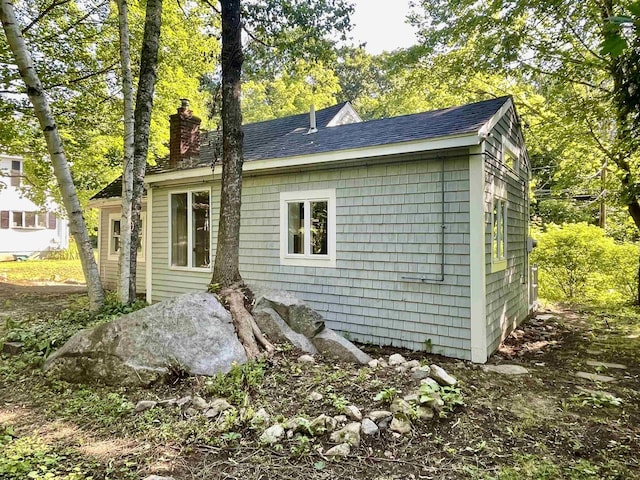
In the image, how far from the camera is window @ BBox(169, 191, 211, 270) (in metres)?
8.10

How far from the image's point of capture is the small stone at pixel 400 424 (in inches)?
124

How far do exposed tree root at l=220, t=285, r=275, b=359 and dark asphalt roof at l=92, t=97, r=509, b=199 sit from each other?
2389 millimetres

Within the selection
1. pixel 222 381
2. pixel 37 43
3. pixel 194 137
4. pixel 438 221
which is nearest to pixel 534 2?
pixel 438 221

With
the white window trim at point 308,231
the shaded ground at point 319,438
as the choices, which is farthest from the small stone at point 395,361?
the white window trim at point 308,231

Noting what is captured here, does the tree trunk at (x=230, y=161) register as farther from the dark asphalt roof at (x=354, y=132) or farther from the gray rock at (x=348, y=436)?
the gray rock at (x=348, y=436)

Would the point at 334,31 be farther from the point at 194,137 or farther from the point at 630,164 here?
the point at 630,164

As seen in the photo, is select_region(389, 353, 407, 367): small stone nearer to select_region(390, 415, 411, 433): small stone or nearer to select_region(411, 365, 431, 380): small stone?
select_region(411, 365, 431, 380): small stone

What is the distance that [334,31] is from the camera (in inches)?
244

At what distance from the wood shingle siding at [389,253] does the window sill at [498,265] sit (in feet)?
2.24

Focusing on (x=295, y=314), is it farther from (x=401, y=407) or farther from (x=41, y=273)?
(x=41, y=273)

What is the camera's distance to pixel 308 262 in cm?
671

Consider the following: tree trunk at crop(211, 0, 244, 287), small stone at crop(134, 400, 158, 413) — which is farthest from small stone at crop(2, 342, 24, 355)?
small stone at crop(134, 400, 158, 413)

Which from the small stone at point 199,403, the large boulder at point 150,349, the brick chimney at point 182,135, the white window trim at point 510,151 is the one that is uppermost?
the brick chimney at point 182,135

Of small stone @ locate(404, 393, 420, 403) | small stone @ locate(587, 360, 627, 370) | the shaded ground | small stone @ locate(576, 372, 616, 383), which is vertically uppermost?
small stone @ locate(404, 393, 420, 403)
